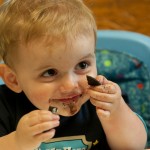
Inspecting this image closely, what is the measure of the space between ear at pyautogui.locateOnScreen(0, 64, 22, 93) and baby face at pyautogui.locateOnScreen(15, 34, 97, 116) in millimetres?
48

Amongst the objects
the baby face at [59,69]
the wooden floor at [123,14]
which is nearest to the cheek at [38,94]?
the baby face at [59,69]

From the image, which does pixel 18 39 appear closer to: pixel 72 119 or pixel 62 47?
pixel 62 47

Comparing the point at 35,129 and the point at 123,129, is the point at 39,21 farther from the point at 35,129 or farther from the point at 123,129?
the point at 123,129

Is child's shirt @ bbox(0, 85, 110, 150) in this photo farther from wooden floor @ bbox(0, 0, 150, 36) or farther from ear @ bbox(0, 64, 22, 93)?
wooden floor @ bbox(0, 0, 150, 36)

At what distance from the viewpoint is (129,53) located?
1.17 meters

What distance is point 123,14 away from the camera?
1.69 meters

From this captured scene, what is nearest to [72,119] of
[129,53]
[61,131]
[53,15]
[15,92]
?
[61,131]

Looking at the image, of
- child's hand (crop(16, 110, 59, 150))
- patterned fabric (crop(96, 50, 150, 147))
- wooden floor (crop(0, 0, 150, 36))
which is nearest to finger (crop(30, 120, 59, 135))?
child's hand (crop(16, 110, 59, 150))

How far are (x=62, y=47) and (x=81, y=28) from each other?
59 millimetres

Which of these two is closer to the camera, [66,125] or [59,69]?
[59,69]

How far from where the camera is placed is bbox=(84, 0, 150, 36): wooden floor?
1.64m

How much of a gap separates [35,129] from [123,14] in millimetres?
1166

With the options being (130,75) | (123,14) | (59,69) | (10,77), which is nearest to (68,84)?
(59,69)

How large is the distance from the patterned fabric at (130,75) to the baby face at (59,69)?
40 cm
